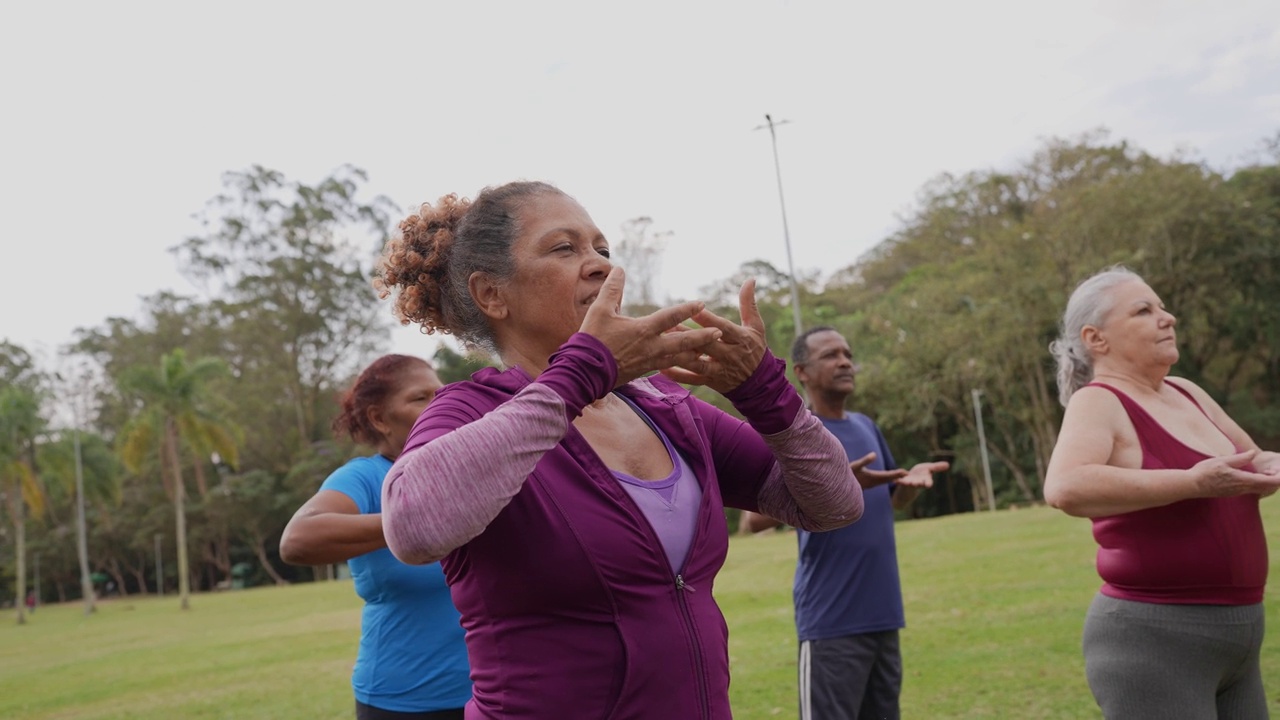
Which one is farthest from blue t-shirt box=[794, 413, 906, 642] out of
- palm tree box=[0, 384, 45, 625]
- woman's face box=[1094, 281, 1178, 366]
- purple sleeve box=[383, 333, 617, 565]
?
palm tree box=[0, 384, 45, 625]

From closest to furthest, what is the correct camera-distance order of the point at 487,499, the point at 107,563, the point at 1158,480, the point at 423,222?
the point at 487,499 → the point at 423,222 → the point at 1158,480 → the point at 107,563

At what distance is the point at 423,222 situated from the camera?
2.39m

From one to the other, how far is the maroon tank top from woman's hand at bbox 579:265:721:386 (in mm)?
2073

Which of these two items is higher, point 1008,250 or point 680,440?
point 1008,250

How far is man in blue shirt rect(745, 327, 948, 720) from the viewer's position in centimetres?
493

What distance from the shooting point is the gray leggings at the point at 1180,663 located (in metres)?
3.14

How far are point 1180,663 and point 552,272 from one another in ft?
7.90

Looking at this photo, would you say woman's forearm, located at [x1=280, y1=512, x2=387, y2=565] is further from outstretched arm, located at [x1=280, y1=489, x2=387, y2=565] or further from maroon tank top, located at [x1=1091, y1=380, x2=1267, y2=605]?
maroon tank top, located at [x1=1091, y1=380, x2=1267, y2=605]

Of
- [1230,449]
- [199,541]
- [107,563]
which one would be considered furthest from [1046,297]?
[107,563]

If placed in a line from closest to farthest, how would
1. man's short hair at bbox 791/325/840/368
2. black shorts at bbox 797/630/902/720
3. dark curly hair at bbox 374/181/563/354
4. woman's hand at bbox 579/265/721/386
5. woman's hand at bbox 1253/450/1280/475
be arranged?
woman's hand at bbox 579/265/721/386 → dark curly hair at bbox 374/181/563/354 → woman's hand at bbox 1253/450/1280/475 → black shorts at bbox 797/630/902/720 → man's short hair at bbox 791/325/840/368

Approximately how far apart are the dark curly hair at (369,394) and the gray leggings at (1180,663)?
9.83ft

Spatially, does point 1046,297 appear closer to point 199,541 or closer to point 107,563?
point 199,541

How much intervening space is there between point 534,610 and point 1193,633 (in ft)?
7.75

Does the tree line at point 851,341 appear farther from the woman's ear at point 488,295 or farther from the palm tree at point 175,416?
the woman's ear at point 488,295
